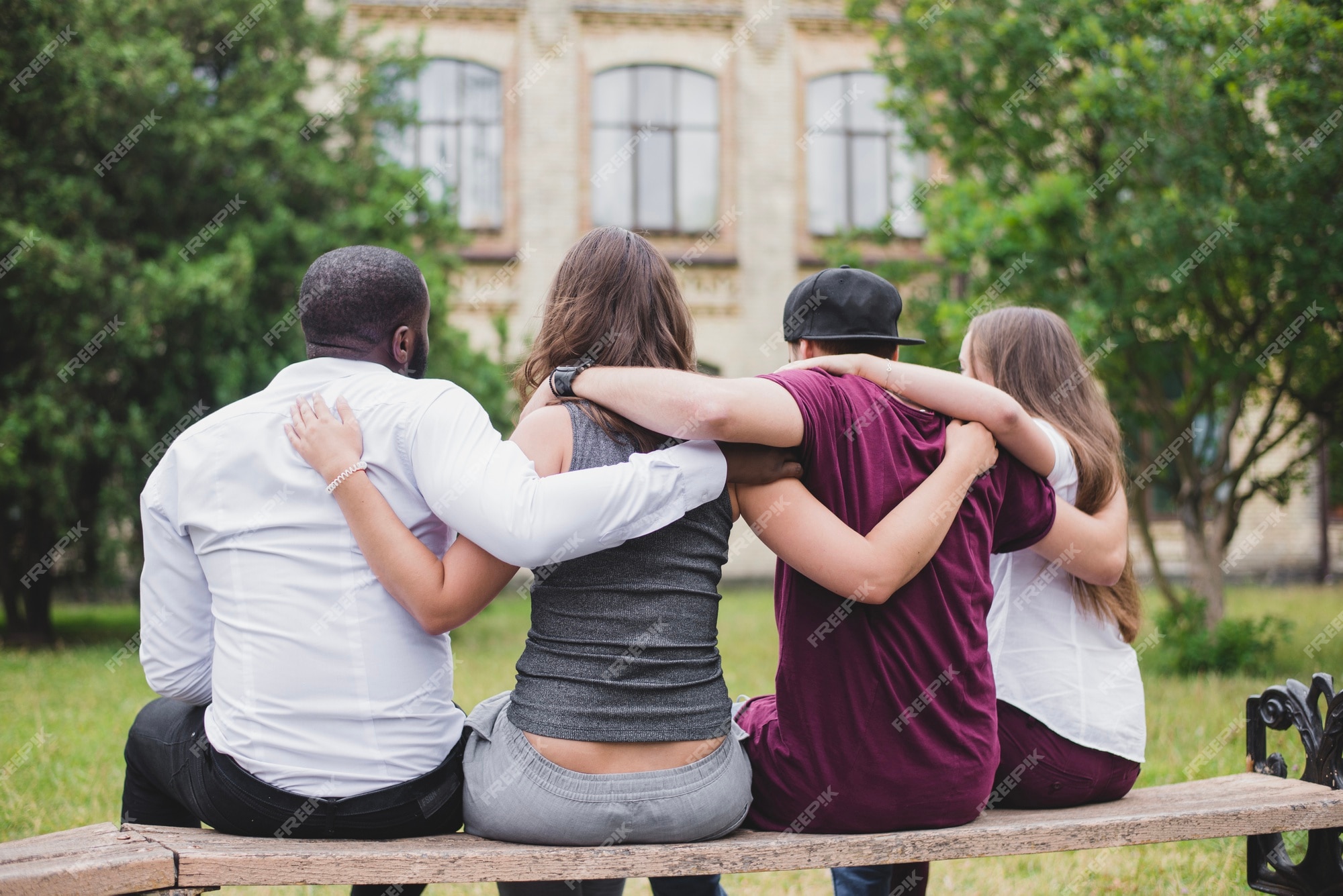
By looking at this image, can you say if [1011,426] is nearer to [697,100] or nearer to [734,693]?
[734,693]

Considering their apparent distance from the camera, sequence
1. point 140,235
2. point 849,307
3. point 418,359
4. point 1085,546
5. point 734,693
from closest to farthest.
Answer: point 418,359 < point 849,307 < point 1085,546 < point 734,693 < point 140,235

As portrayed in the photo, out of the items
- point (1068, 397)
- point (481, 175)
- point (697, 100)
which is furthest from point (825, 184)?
point (1068, 397)

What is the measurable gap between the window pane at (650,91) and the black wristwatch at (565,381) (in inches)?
641

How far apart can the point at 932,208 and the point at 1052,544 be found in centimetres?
728

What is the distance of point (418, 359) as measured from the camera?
103 inches

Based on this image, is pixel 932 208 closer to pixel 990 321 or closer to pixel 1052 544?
pixel 990 321

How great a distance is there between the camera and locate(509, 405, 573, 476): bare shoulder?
7.88 ft

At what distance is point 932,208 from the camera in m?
9.69

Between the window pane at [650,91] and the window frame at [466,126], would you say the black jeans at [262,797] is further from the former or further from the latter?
the window pane at [650,91]

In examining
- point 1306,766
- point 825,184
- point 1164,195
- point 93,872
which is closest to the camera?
point 93,872

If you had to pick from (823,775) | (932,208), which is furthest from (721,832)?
(932,208)

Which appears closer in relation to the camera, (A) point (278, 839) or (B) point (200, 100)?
(A) point (278, 839)

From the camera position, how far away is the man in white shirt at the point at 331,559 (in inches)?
92.4

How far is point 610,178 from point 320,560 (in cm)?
1620
